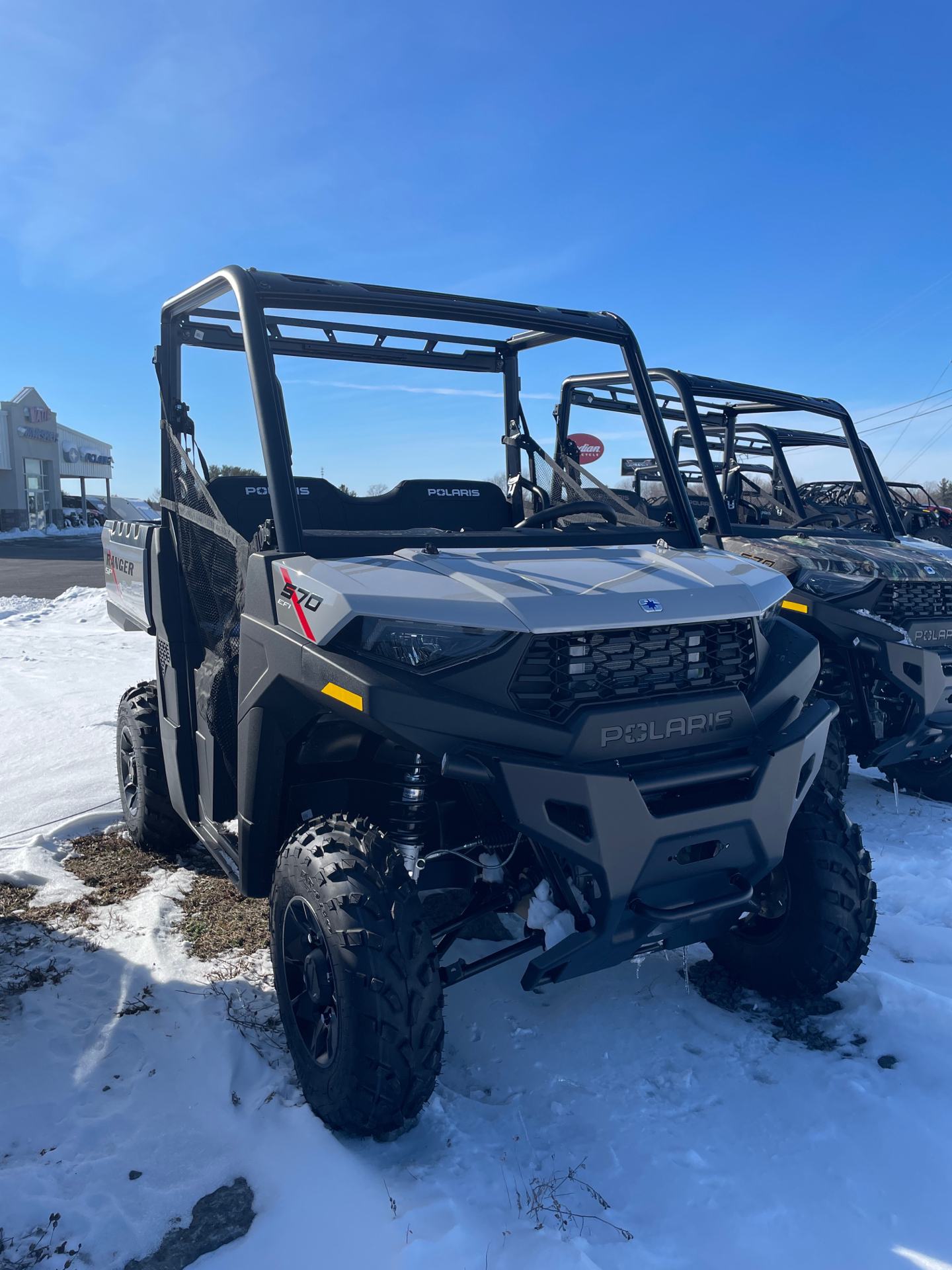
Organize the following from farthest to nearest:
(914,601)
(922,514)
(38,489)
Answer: (38,489) < (922,514) < (914,601)

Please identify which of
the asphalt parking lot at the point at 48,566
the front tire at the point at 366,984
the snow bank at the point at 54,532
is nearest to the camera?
the front tire at the point at 366,984

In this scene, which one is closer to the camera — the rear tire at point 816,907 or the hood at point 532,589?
the hood at point 532,589

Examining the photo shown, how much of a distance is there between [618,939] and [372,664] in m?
0.91

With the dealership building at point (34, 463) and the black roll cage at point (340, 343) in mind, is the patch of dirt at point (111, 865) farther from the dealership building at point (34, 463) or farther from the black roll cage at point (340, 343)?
the dealership building at point (34, 463)

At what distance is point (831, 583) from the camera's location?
191 inches

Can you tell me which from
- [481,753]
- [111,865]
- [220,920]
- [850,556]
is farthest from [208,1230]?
[850,556]

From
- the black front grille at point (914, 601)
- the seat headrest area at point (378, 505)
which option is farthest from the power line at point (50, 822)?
the black front grille at point (914, 601)

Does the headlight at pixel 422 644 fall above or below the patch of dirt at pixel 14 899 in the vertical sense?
above

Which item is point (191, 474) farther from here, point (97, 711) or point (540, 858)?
point (97, 711)

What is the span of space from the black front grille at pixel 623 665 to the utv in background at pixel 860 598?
134cm

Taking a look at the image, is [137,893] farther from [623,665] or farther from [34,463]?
[34,463]

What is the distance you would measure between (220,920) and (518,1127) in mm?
1658

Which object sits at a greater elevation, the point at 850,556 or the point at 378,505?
the point at 378,505

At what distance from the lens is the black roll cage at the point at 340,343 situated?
2.57m
